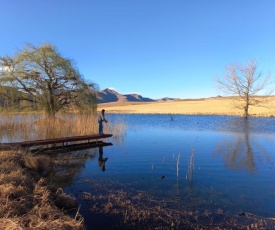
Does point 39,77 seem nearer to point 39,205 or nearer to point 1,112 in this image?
point 1,112

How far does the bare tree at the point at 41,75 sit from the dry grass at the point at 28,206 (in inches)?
558

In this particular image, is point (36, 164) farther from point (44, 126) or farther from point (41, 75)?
point (41, 75)

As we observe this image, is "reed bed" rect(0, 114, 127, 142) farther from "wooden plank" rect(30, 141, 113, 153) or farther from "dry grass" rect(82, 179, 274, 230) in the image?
"dry grass" rect(82, 179, 274, 230)

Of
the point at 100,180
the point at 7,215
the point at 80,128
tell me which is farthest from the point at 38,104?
the point at 7,215

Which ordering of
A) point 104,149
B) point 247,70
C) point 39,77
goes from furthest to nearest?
point 247,70 < point 39,77 < point 104,149

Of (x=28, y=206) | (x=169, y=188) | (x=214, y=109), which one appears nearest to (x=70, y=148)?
(x=169, y=188)

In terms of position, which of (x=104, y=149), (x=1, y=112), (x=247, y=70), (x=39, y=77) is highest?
(x=247, y=70)

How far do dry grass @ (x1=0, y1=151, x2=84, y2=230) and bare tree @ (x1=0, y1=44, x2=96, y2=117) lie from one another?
14.2 m

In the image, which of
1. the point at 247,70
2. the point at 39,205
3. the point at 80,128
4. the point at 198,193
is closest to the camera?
the point at 39,205

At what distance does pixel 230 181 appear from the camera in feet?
27.9

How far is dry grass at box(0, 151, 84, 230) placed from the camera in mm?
4031

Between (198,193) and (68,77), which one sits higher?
A: (68,77)

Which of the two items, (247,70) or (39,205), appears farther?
(247,70)

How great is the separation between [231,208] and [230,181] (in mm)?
2344
